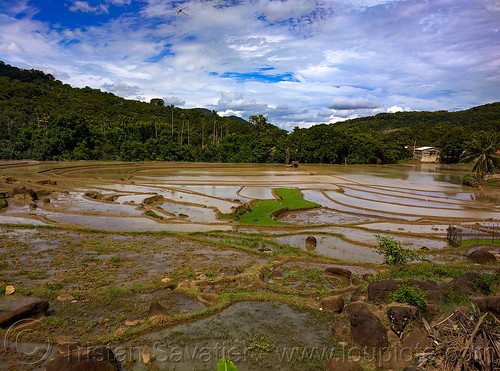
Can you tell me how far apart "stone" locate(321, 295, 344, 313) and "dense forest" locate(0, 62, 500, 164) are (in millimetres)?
57680

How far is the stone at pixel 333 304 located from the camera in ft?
29.0

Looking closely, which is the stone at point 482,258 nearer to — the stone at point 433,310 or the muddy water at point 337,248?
the muddy water at point 337,248

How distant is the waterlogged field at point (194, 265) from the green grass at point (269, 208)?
0.33ft

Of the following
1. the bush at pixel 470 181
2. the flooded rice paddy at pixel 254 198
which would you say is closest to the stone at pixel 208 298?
the flooded rice paddy at pixel 254 198

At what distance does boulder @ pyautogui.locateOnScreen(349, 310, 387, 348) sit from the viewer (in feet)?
23.1

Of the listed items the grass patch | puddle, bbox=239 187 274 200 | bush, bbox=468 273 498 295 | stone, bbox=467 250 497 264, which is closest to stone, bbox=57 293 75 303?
the grass patch

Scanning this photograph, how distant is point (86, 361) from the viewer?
5.63 meters

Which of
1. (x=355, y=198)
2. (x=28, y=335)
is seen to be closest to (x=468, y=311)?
(x=28, y=335)

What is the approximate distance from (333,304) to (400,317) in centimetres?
200

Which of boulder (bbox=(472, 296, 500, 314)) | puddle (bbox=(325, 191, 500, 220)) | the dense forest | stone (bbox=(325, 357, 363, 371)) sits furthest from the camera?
the dense forest

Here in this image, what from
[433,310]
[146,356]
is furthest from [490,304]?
[146,356]

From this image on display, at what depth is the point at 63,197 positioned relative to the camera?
27266 millimetres

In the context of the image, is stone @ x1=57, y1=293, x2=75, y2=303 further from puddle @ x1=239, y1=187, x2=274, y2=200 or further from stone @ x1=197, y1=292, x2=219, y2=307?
puddle @ x1=239, y1=187, x2=274, y2=200

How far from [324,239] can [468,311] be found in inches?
422
